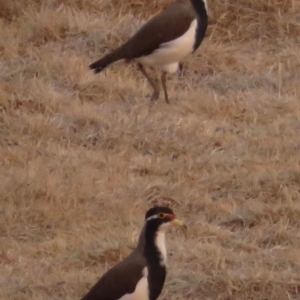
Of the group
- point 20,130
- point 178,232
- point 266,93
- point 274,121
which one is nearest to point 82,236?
point 178,232

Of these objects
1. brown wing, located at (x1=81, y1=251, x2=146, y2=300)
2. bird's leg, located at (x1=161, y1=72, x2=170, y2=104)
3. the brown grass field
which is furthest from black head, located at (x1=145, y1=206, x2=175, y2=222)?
bird's leg, located at (x1=161, y1=72, x2=170, y2=104)

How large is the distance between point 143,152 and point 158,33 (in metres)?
1.26

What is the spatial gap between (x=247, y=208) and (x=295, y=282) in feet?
3.41

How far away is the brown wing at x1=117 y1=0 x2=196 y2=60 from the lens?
7.95m

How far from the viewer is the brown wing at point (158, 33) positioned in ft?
26.1

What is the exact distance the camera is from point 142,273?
4789 mm

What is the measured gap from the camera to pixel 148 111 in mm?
7625

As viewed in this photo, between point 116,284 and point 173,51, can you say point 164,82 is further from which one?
point 116,284

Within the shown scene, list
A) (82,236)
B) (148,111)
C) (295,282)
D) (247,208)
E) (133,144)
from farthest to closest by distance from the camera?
1. (148,111)
2. (133,144)
3. (247,208)
4. (82,236)
5. (295,282)

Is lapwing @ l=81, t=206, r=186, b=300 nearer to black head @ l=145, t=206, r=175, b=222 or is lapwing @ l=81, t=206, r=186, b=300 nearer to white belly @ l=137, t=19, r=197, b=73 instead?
black head @ l=145, t=206, r=175, b=222

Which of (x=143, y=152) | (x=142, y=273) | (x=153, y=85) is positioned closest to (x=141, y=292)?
(x=142, y=273)

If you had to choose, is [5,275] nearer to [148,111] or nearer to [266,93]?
[148,111]

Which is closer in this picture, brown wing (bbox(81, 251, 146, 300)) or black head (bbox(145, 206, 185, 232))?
brown wing (bbox(81, 251, 146, 300))

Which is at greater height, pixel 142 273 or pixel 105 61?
pixel 142 273
